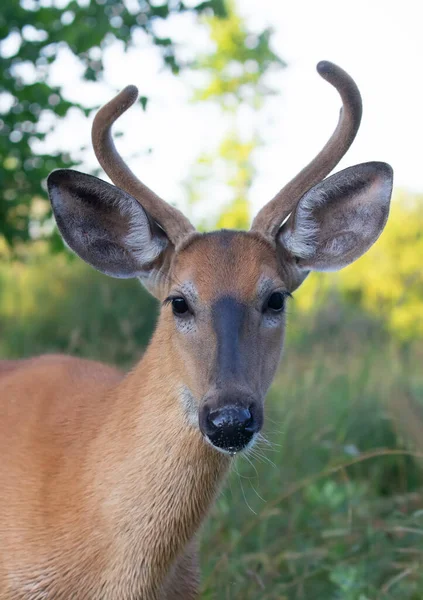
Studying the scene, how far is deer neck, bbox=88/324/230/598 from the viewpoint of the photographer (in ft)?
10.4

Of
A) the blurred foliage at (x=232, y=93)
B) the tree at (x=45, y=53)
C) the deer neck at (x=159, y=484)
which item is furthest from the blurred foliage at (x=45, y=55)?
the blurred foliage at (x=232, y=93)

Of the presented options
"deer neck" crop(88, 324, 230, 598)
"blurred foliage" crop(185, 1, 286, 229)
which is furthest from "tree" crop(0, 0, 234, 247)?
"blurred foliage" crop(185, 1, 286, 229)

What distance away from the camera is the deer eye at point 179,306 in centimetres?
329

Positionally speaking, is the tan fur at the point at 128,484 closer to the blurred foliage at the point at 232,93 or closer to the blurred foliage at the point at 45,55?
the blurred foliage at the point at 45,55

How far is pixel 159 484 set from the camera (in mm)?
3209

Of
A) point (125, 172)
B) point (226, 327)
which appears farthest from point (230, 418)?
point (125, 172)

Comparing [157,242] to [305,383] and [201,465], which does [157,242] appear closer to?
[201,465]

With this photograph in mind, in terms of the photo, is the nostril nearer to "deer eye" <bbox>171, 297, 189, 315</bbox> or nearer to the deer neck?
the deer neck

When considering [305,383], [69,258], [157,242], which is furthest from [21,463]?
[305,383]

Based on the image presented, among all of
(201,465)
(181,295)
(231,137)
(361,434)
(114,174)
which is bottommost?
(231,137)

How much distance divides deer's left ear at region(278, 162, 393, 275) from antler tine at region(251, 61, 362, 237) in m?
0.06

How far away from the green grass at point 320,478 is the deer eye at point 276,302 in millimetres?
502

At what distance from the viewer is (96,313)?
1024 cm

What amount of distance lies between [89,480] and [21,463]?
1.01ft
